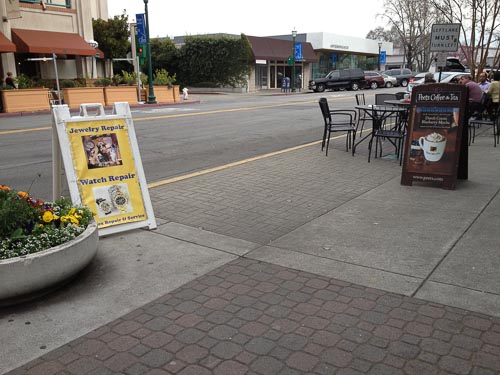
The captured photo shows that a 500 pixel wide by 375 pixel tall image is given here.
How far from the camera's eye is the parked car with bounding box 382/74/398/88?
47.0m

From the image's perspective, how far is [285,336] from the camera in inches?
131

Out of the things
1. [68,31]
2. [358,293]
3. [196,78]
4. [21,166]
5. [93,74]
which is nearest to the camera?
[358,293]

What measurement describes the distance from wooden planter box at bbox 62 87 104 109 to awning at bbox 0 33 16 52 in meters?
2.97

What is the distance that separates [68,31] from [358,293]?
29588mm

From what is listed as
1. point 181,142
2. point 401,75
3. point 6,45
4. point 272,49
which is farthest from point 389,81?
point 181,142

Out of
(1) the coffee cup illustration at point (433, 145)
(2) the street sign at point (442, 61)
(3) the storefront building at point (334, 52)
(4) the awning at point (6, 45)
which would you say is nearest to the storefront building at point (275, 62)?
(3) the storefront building at point (334, 52)

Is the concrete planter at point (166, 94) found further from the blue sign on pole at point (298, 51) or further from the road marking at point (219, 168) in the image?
A: the road marking at point (219, 168)

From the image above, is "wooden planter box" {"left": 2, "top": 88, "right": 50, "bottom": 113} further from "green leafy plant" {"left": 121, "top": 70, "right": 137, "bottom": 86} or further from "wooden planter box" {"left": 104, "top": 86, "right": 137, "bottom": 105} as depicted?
"green leafy plant" {"left": 121, "top": 70, "right": 137, "bottom": 86}

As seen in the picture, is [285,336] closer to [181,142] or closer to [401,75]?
[181,142]

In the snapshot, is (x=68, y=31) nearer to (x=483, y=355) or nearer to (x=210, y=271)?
(x=210, y=271)

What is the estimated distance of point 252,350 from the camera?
3.17m

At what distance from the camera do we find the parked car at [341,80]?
141ft

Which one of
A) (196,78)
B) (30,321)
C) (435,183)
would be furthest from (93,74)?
(30,321)

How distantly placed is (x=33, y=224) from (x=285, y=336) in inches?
92.5
